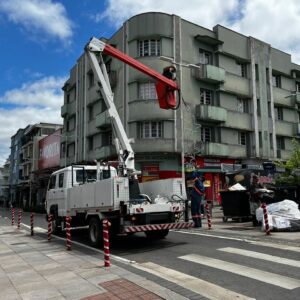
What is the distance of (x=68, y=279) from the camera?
772 cm

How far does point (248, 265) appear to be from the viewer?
8.42 m

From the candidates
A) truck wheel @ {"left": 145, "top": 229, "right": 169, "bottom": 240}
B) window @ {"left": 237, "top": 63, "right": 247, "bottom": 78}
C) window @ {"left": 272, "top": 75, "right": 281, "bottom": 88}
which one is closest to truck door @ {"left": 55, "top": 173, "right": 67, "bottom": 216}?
truck wheel @ {"left": 145, "top": 229, "right": 169, "bottom": 240}

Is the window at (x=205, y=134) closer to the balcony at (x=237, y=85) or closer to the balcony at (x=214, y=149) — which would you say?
the balcony at (x=214, y=149)

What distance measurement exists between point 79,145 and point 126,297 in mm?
39450

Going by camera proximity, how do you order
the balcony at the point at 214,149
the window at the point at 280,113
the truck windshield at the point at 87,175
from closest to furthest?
the truck windshield at the point at 87,175 → the balcony at the point at 214,149 → the window at the point at 280,113

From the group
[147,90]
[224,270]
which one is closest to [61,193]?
[224,270]

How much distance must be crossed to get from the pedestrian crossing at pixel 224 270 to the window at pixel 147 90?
24962mm

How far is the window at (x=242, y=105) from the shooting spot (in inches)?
1558

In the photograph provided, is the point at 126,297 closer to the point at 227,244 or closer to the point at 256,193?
the point at 227,244

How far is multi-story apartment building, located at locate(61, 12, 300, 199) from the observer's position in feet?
110

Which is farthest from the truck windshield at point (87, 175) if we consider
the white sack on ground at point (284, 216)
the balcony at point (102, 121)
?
the balcony at point (102, 121)

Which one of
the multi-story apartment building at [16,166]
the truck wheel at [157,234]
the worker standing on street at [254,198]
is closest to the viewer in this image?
the truck wheel at [157,234]

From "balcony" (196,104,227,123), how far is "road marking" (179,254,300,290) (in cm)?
2577

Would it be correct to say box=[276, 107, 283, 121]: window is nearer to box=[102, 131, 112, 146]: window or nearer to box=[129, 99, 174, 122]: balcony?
box=[129, 99, 174, 122]: balcony
